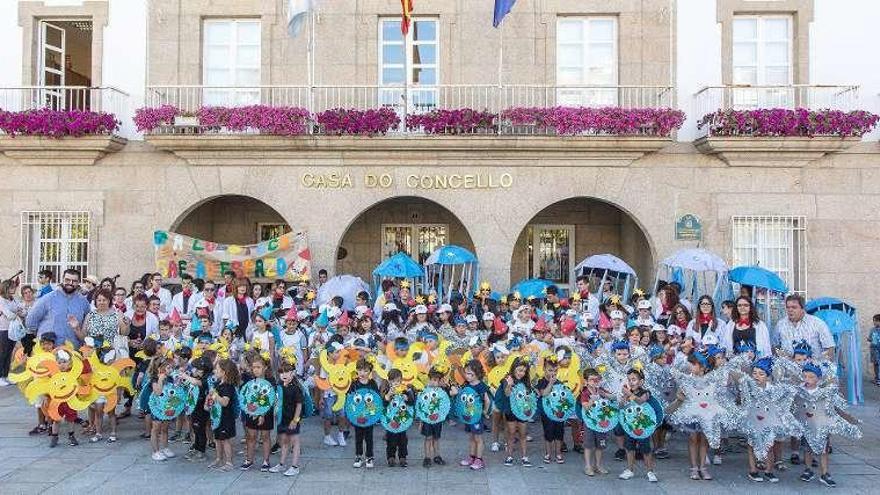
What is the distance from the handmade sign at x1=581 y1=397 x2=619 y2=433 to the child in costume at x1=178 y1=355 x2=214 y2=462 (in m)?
4.34

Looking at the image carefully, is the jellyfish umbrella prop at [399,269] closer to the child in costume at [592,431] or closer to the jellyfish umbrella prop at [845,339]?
the child in costume at [592,431]

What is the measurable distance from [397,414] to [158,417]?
277 cm

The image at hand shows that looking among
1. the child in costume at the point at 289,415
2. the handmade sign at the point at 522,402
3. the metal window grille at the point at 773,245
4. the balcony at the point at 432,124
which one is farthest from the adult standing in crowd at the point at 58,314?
the metal window grille at the point at 773,245

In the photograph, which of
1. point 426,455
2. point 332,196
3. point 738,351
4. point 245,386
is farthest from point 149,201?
point 738,351

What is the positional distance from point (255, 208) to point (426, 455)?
432 inches

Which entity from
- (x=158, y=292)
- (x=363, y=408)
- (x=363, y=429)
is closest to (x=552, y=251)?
(x=158, y=292)

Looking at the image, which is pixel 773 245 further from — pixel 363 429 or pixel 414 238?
pixel 363 429

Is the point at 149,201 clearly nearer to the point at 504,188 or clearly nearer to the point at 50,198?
the point at 50,198

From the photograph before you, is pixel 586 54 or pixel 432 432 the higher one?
pixel 586 54

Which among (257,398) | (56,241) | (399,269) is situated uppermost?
(56,241)

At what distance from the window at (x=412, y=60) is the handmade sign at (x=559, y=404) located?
8.93 meters

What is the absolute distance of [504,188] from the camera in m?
15.4

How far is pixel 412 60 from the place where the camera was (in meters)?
16.0

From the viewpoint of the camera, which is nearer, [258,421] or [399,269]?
[258,421]
